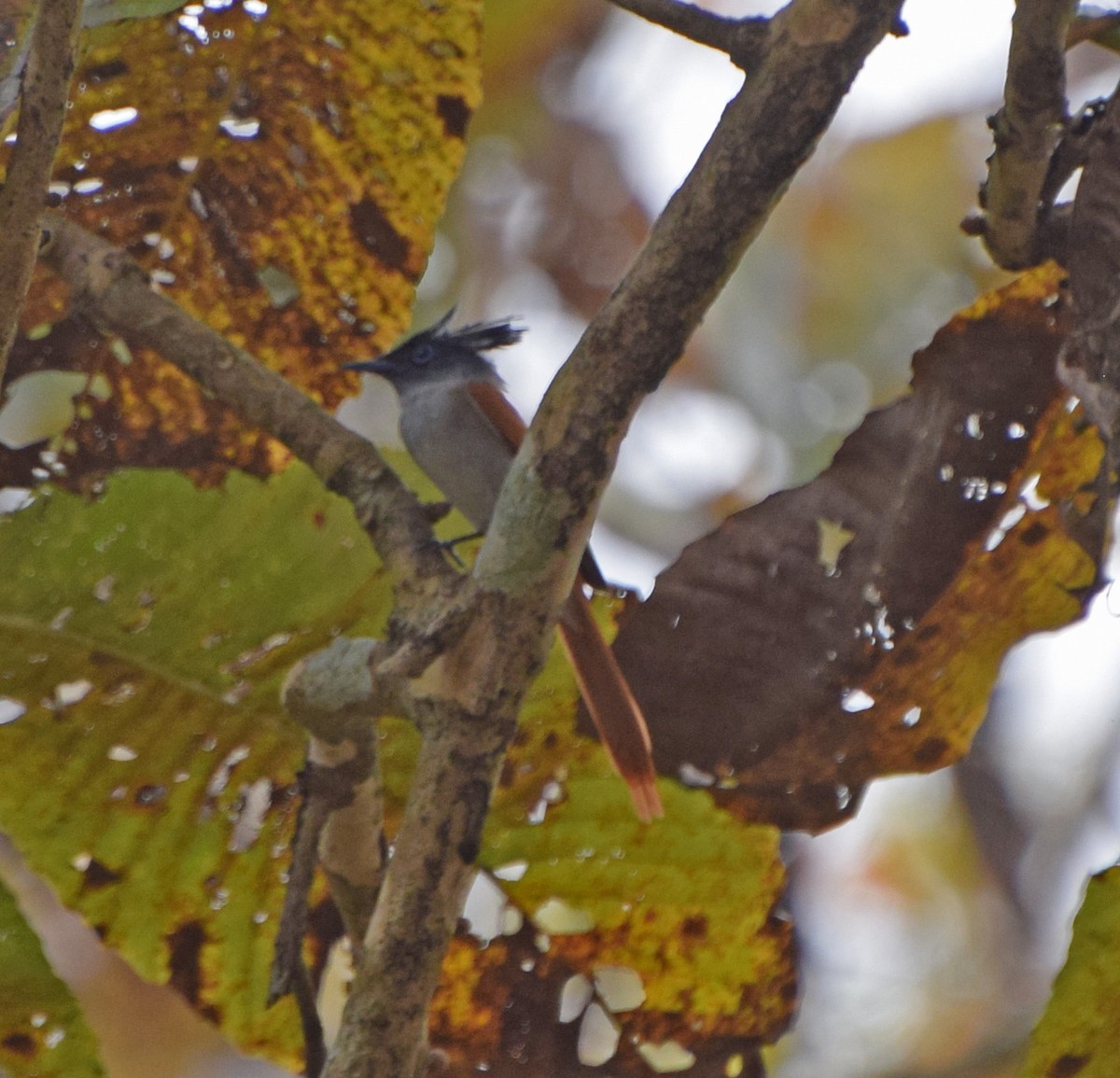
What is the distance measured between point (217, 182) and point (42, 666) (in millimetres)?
631

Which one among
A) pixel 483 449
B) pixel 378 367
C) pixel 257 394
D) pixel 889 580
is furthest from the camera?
pixel 378 367

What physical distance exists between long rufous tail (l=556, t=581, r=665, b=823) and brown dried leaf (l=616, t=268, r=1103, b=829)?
8 centimetres

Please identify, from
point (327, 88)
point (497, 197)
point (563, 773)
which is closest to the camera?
point (563, 773)

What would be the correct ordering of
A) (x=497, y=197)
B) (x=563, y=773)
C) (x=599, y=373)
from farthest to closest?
(x=497, y=197), (x=563, y=773), (x=599, y=373)

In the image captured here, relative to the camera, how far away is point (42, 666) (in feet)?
5.07

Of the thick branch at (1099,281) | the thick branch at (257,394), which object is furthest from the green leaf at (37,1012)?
the thick branch at (1099,281)

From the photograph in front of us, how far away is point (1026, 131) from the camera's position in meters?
1.40

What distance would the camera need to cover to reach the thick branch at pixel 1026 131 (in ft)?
4.31

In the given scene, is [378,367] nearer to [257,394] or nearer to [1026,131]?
[257,394]

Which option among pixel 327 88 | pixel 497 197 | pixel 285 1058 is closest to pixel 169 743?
pixel 285 1058

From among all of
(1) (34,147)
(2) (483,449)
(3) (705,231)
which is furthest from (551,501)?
(2) (483,449)

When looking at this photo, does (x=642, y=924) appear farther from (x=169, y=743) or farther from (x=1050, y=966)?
(x=1050, y=966)

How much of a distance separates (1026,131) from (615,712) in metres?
0.77

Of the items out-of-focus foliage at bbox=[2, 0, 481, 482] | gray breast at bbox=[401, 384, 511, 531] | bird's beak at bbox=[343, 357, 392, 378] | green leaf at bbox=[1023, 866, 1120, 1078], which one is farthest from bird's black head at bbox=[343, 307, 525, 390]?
green leaf at bbox=[1023, 866, 1120, 1078]
